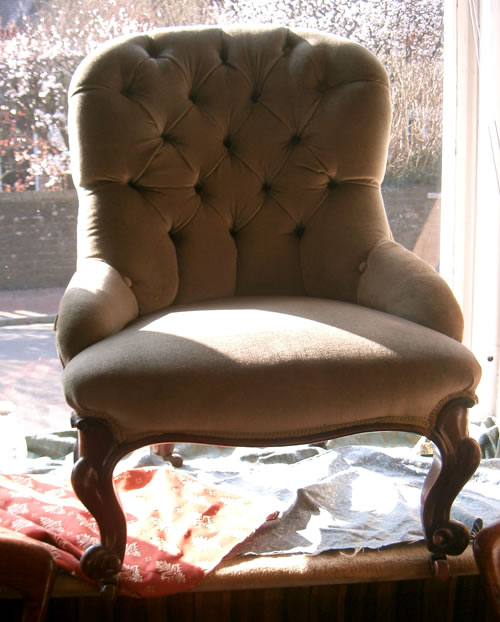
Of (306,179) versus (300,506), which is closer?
(300,506)

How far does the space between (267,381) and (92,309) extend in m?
0.34

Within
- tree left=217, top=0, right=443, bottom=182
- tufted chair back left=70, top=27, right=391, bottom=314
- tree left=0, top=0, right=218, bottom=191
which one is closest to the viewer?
tufted chair back left=70, top=27, right=391, bottom=314

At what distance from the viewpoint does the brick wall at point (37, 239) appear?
1.92 m

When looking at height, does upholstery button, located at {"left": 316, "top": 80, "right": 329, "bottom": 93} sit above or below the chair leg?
above

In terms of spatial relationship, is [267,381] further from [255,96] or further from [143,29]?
[143,29]

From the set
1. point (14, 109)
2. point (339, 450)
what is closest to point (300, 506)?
point (339, 450)

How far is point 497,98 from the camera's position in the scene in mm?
1772

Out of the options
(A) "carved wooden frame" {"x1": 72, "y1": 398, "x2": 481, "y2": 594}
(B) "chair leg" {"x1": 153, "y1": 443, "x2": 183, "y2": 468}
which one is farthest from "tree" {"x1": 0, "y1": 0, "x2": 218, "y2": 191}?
(A) "carved wooden frame" {"x1": 72, "y1": 398, "x2": 481, "y2": 594}

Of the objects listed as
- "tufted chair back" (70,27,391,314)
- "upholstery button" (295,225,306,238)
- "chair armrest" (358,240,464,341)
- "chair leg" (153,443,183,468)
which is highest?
"tufted chair back" (70,27,391,314)

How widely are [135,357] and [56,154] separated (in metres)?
1.08

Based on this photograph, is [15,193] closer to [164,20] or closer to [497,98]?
[164,20]

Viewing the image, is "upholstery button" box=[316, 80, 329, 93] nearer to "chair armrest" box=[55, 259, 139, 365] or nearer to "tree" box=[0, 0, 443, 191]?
"tree" box=[0, 0, 443, 191]

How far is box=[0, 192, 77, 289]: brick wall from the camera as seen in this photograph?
1.92m

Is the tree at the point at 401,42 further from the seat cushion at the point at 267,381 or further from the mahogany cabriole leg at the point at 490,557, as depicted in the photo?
the mahogany cabriole leg at the point at 490,557
